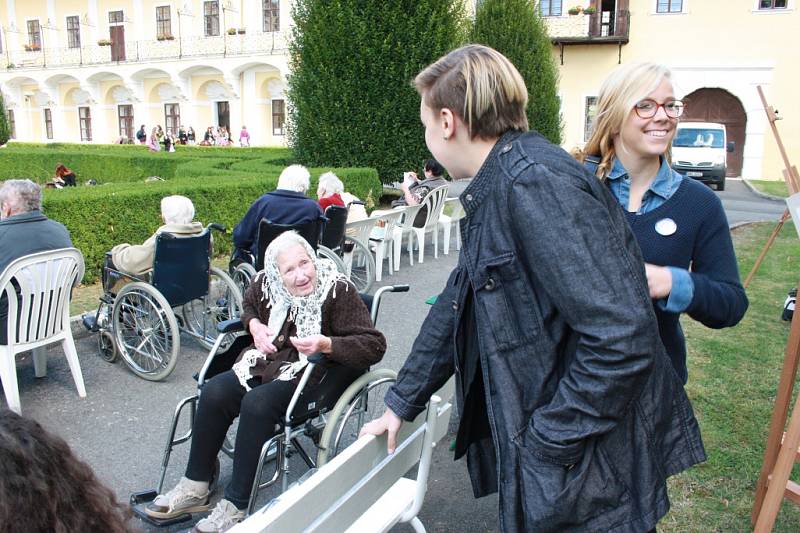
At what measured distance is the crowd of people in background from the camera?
33844mm

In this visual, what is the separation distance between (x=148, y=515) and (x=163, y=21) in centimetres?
3910

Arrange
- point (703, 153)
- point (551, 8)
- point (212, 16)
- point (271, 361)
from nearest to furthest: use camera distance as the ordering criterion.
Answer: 1. point (271, 361)
2. point (703, 153)
3. point (551, 8)
4. point (212, 16)

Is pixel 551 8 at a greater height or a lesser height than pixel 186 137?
greater

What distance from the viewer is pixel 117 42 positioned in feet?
126

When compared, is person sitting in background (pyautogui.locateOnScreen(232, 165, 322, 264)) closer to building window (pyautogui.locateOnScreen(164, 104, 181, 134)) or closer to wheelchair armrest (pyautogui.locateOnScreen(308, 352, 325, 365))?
wheelchair armrest (pyautogui.locateOnScreen(308, 352, 325, 365))

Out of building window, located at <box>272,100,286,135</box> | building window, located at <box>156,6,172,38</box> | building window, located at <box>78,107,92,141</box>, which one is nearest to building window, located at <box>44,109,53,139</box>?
building window, located at <box>78,107,92,141</box>

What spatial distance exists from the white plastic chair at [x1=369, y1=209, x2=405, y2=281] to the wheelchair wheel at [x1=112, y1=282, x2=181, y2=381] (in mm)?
3230

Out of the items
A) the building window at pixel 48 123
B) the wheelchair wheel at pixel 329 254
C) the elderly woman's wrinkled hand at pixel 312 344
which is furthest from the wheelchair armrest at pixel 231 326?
the building window at pixel 48 123

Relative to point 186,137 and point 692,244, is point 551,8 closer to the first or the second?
point 186,137

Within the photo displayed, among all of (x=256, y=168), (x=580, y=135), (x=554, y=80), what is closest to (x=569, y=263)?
(x=256, y=168)

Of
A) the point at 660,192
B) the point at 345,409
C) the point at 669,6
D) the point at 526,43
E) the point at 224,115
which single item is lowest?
the point at 345,409

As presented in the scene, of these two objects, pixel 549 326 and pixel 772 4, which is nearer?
pixel 549 326

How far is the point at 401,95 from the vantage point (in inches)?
504

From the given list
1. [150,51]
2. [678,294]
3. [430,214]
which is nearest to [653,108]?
[678,294]
